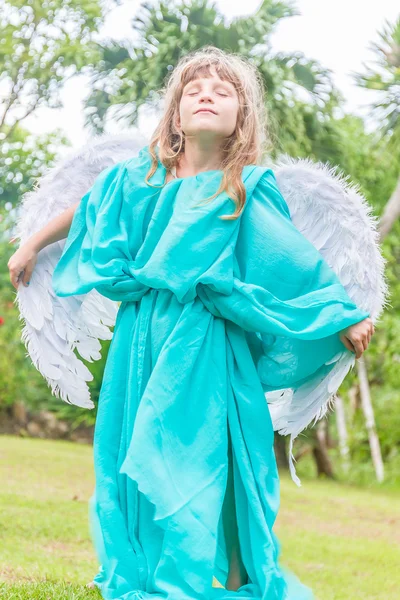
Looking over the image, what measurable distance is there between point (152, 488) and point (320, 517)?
15.8 ft

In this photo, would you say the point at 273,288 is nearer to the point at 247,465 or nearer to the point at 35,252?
the point at 247,465

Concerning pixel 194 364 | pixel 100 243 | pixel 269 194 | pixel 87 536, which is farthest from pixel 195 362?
pixel 87 536

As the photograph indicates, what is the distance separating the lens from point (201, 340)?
2.43 metres

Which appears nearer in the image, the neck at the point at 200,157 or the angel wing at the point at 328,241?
the neck at the point at 200,157

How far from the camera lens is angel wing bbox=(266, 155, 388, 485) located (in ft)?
8.93

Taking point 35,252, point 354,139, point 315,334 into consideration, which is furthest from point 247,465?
point 354,139

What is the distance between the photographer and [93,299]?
2.98 metres

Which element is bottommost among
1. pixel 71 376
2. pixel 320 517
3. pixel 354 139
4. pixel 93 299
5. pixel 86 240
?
pixel 320 517

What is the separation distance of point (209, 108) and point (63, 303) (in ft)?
2.78

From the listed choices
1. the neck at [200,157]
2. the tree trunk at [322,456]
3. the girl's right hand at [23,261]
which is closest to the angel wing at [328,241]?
the neck at [200,157]

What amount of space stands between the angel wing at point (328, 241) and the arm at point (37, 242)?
0.71 metres

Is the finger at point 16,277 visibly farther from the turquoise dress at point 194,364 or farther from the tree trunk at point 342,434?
the tree trunk at point 342,434

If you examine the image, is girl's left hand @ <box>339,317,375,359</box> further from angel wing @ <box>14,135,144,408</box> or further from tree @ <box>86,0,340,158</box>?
tree @ <box>86,0,340,158</box>

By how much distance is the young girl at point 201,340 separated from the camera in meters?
2.34
